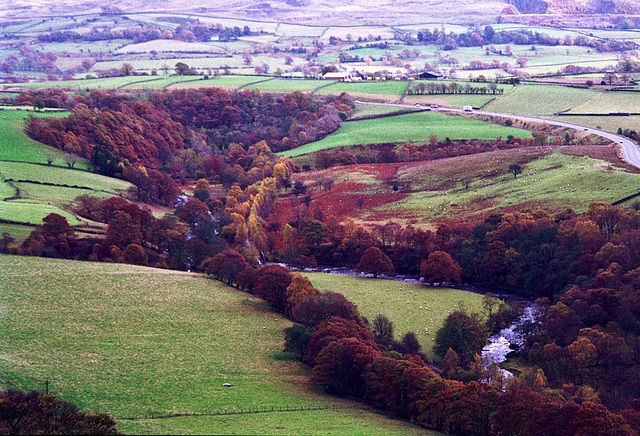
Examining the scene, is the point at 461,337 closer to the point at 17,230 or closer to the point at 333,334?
the point at 333,334

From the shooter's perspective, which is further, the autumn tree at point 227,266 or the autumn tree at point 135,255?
the autumn tree at point 135,255

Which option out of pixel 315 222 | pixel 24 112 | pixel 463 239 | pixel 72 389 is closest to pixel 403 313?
pixel 463 239

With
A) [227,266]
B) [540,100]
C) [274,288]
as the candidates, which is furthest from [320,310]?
[540,100]

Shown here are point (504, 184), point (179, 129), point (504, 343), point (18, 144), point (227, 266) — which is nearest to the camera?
point (504, 343)

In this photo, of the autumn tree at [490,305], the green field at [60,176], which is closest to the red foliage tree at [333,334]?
the autumn tree at [490,305]

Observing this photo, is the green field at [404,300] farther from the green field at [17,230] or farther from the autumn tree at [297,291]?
the green field at [17,230]

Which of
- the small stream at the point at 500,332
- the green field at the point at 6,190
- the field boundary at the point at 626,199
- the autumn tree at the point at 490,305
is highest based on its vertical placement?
the green field at the point at 6,190

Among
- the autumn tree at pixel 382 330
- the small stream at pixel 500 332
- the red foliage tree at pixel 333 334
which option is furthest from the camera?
the small stream at pixel 500 332
